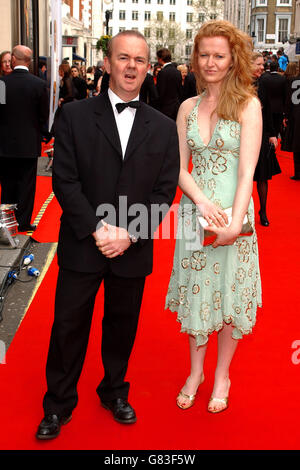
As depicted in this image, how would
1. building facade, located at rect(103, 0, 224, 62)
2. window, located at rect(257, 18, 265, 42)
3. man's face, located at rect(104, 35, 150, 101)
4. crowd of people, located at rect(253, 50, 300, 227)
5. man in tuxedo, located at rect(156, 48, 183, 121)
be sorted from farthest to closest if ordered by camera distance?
building facade, located at rect(103, 0, 224, 62)
window, located at rect(257, 18, 265, 42)
man in tuxedo, located at rect(156, 48, 183, 121)
crowd of people, located at rect(253, 50, 300, 227)
man's face, located at rect(104, 35, 150, 101)

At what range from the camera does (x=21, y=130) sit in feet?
22.5

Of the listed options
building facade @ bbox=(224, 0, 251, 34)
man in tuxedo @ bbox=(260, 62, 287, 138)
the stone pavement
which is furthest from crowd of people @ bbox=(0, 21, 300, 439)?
building facade @ bbox=(224, 0, 251, 34)

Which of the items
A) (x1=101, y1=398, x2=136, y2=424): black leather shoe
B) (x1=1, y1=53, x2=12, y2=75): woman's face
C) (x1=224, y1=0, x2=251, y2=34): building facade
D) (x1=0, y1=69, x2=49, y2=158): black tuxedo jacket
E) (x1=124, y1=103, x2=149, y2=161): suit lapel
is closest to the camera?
(x1=124, y1=103, x2=149, y2=161): suit lapel

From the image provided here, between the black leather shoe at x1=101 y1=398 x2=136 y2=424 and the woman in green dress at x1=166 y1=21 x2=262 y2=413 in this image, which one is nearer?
the woman in green dress at x1=166 y1=21 x2=262 y2=413

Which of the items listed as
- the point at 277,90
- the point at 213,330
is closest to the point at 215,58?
the point at 213,330

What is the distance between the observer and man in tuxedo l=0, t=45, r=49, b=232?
22.3ft

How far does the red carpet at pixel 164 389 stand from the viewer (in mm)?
3199

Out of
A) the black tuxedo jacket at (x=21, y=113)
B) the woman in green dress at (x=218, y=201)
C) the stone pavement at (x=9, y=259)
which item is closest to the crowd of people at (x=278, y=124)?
the black tuxedo jacket at (x=21, y=113)

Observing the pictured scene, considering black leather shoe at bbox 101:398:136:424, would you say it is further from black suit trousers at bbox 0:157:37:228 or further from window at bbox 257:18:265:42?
window at bbox 257:18:265:42

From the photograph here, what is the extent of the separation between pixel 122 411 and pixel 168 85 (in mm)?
10560

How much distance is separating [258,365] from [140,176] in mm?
1678

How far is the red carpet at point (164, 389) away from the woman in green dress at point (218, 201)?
179 mm

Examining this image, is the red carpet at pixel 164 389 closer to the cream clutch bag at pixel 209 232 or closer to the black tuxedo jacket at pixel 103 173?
the black tuxedo jacket at pixel 103 173

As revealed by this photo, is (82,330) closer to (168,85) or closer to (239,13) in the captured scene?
(168,85)
